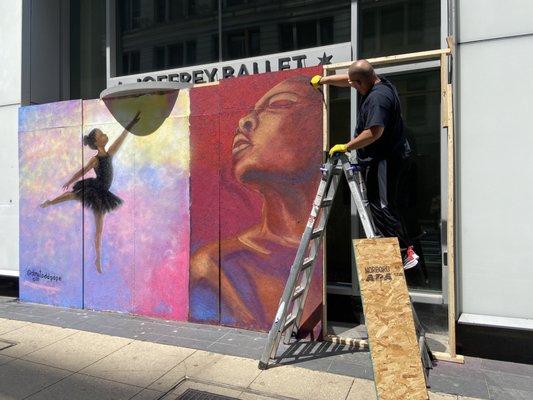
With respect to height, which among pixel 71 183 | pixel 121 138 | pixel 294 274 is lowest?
pixel 294 274

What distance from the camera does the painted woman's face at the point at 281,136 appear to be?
4.71m

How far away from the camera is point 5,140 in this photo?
6.86m

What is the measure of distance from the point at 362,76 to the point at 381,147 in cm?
65

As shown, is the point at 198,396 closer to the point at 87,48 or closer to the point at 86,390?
the point at 86,390

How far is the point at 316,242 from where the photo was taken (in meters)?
4.34

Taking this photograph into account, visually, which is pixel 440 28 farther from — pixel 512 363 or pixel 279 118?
pixel 512 363

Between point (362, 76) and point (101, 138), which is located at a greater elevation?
point (362, 76)

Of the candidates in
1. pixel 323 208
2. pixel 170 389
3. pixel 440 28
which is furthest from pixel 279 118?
pixel 170 389

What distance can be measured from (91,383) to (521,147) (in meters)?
4.46

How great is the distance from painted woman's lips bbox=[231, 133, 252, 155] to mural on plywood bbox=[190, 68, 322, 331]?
0.01 meters

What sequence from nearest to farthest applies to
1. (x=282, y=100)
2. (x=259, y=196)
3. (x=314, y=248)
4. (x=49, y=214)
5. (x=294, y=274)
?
(x=294, y=274) < (x=314, y=248) < (x=282, y=100) < (x=259, y=196) < (x=49, y=214)

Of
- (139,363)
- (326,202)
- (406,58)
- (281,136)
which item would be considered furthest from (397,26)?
(139,363)

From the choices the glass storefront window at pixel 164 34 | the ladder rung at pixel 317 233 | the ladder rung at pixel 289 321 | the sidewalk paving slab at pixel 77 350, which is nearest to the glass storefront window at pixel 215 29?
the glass storefront window at pixel 164 34
